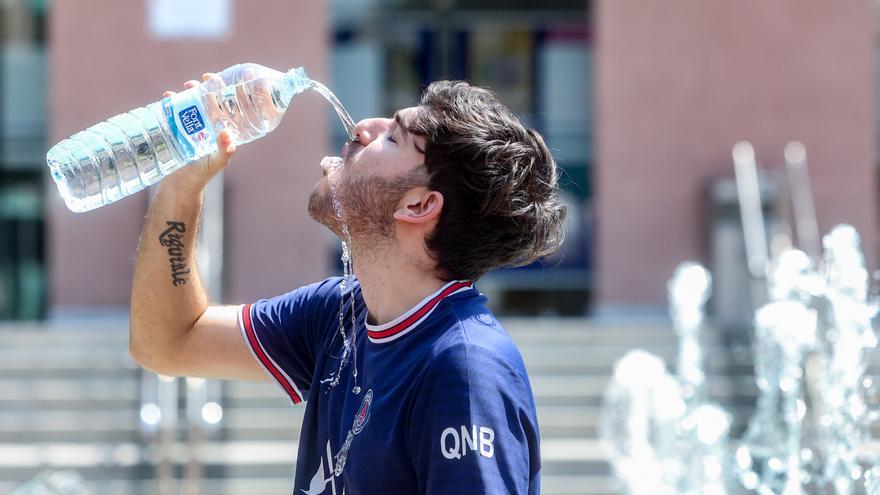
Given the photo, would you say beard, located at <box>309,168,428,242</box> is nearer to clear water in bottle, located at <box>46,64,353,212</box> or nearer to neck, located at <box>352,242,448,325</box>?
neck, located at <box>352,242,448,325</box>

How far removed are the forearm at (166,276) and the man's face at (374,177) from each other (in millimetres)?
369

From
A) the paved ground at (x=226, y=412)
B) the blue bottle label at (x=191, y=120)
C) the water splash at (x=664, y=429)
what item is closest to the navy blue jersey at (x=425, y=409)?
the blue bottle label at (x=191, y=120)

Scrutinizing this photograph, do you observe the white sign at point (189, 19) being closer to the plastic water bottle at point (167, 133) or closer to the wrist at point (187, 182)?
the plastic water bottle at point (167, 133)

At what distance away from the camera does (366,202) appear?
232 centimetres

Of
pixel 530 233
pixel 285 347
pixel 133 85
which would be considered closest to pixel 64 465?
pixel 133 85

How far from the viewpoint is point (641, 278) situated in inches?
472

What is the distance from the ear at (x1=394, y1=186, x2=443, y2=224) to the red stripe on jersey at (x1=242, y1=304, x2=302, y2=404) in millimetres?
526

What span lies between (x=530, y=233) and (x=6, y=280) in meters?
11.6

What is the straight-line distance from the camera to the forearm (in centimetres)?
263

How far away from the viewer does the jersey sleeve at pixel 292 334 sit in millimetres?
2611

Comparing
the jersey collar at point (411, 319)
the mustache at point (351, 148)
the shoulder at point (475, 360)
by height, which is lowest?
the shoulder at point (475, 360)

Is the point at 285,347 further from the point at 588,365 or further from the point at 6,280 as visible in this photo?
the point at 6,280

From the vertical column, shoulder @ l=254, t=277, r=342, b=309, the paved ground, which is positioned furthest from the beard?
the vertical column

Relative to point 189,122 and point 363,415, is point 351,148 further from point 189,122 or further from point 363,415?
point 363,415
